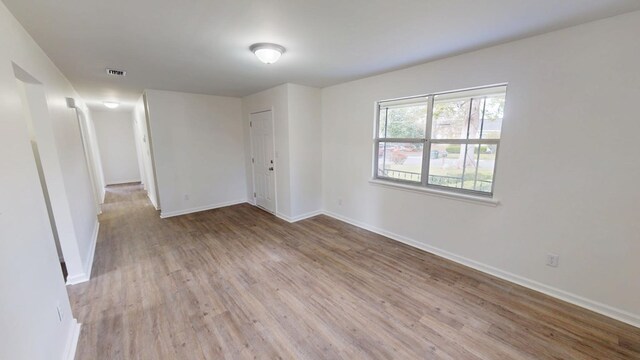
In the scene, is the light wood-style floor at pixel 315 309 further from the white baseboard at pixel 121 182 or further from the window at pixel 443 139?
the white baseboard at pixel 121 182

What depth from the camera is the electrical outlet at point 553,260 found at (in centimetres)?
222

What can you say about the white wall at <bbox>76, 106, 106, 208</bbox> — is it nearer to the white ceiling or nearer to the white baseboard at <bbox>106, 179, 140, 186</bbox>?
the white ceiling

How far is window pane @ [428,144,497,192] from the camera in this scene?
2.62 meters

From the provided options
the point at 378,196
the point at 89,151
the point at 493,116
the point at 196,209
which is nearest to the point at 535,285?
the point at 493,116

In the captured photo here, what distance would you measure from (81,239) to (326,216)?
338cm

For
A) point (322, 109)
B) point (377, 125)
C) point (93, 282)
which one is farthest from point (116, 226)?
point (377, 125)

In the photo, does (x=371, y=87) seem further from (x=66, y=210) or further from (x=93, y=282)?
(x=93, y=282)

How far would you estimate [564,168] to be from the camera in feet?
6.95

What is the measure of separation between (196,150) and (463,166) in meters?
4.60

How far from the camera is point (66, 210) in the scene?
2.46 meters

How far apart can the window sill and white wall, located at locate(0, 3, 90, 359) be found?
11.3 feet

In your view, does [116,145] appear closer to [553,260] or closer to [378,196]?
[378,196]

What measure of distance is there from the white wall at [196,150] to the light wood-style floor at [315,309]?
149 cm

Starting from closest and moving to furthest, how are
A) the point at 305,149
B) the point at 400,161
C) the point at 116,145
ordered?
the point at 400,161 < the point at 305,149 < the point at 116,145
